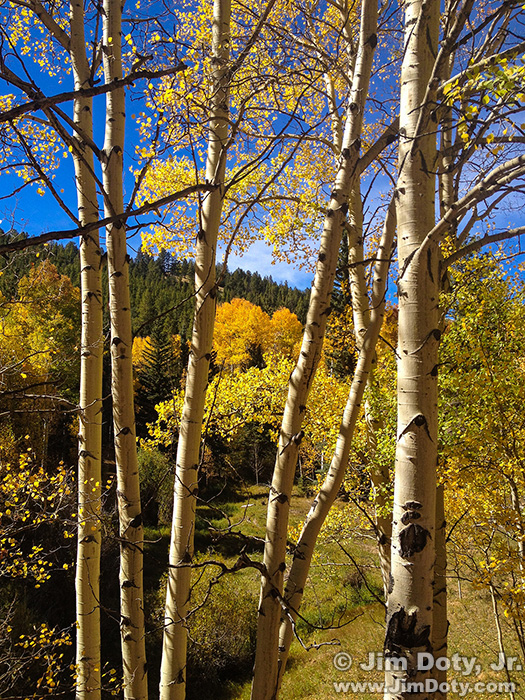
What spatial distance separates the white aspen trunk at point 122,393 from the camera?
96.0 inches

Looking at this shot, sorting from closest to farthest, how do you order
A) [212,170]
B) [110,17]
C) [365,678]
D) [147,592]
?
[212,170]
[110,17]
[365,678]
[147,592]

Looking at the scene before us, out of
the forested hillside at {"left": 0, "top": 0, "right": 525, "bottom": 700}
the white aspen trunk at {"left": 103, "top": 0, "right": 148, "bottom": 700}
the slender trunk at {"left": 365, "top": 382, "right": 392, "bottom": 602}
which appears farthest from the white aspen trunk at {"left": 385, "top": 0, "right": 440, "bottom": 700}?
the slender trunk at {"left": 365, "top": 382, "right": 392, "bottom": 602}

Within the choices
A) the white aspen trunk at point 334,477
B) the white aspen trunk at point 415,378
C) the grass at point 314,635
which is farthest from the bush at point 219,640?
the white aspen trunk at point 415,378

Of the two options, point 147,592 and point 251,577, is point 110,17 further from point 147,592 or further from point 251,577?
point 251,577

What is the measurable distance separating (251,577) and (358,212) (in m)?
13.6

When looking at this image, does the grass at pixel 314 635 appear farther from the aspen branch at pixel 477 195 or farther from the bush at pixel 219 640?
the aspen branch at pixel 477 195

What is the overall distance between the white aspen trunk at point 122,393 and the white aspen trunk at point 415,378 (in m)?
1.63

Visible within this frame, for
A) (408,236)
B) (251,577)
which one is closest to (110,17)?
(408,236)

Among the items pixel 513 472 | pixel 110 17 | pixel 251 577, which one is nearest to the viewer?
pixel 110 17

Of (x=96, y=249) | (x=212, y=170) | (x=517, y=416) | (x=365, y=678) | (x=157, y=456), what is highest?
(x=212, y=170)

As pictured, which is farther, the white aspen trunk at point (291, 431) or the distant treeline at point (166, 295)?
the distant treeline at point (166, 295)

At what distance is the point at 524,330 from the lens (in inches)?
240

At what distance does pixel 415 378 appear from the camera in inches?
61.9

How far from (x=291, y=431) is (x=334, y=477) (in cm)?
60
